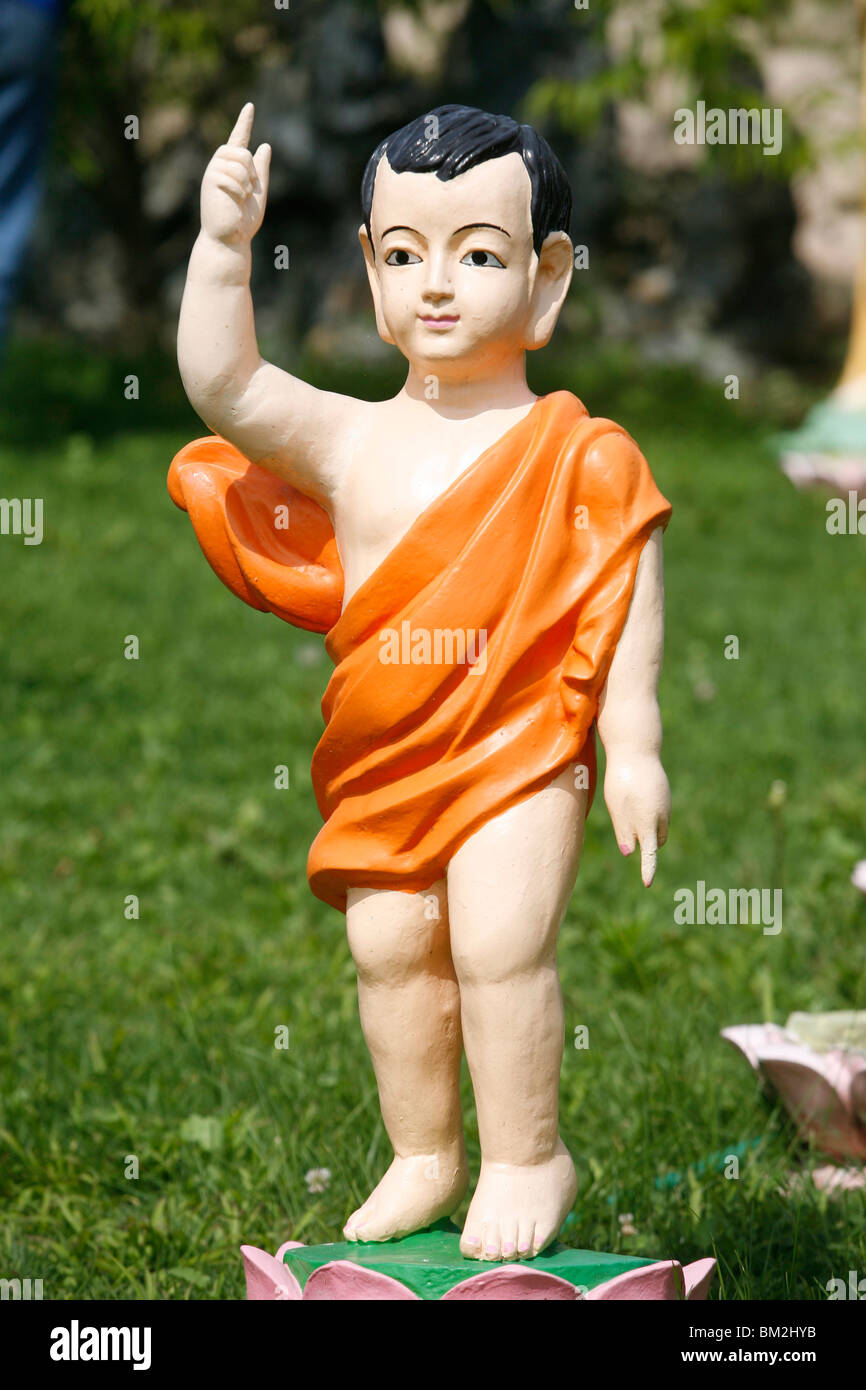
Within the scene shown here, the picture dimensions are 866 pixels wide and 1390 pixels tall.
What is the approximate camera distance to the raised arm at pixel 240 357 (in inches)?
84.4

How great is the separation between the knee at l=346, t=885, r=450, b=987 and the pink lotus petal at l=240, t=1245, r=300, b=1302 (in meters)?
0.41

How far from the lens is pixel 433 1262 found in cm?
214

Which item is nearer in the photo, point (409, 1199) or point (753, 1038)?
point (409, 1199)

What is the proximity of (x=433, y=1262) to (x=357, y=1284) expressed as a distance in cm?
→ 12

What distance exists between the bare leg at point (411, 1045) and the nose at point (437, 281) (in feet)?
2.68

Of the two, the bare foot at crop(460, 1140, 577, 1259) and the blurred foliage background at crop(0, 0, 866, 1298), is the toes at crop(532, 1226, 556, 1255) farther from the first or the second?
the blurred foliage background at crop(0, 0, 866, 1298)

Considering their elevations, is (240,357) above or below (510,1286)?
above

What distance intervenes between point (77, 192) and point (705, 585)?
7998mm

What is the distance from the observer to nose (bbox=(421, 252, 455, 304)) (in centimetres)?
219

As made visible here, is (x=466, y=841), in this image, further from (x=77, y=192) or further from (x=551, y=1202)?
(x=77, y=192)

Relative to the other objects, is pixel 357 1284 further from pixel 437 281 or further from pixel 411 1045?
pixel 437 281

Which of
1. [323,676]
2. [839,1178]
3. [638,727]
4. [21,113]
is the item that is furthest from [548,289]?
[323,676]

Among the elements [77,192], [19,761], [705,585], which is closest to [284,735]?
[19,761]

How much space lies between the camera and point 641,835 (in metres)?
2.16
